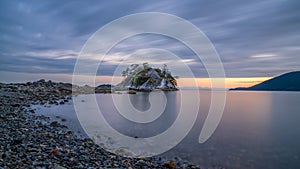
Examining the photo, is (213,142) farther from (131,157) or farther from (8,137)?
(8,137)

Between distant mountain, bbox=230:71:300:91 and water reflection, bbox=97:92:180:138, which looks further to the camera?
distant mountain, bbox=230:71:300:91

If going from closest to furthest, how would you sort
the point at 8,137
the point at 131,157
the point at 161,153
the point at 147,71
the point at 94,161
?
the point at 94,161, the point at 8,137, the point at 131,157, the point at 161,153, the point at 147,71

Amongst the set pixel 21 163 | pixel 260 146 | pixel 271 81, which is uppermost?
→ pixel 271 81

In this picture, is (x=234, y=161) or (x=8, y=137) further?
(x=234, y=161)

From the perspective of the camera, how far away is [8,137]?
19.5ft

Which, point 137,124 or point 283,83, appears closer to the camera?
point 137,124

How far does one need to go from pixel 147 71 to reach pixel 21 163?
107679mm

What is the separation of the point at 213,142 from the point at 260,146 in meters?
2.34

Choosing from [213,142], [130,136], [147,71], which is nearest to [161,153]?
[130,136]

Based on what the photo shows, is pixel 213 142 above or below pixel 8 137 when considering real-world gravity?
below

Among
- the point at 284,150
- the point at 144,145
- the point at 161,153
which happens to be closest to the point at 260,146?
the point at 284,150

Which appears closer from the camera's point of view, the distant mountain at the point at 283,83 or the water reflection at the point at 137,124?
the water reflection at the point at 137,124

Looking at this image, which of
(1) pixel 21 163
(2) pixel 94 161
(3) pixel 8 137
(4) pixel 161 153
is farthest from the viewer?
(4) pixel 161 153

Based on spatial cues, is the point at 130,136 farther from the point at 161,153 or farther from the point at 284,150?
the point at 284,150
